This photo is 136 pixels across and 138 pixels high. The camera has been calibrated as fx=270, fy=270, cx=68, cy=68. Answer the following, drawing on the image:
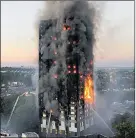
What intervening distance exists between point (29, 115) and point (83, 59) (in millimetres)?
3361

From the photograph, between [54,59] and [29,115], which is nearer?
[54,59]

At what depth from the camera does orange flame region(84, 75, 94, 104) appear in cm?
1005

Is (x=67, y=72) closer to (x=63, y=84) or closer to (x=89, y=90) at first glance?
(x=63, y=84)

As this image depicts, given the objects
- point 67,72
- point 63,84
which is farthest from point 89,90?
point 67,72

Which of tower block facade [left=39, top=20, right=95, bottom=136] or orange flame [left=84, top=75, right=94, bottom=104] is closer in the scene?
tower block facade [left=39, top=20, right=95, bottom=136]

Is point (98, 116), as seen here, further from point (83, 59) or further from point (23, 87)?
point (23, 87)

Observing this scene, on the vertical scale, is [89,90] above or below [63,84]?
below

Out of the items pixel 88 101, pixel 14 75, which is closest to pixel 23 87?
pixel 14 75

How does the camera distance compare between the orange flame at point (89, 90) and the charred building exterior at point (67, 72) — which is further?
the orange flame at point (89, 90)

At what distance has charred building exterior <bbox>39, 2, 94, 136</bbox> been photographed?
9695 millimetres

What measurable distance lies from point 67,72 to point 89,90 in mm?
1158

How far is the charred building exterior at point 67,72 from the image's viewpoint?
9.70 m

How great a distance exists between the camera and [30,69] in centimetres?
1148

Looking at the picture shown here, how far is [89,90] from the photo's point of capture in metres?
10.3
